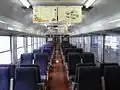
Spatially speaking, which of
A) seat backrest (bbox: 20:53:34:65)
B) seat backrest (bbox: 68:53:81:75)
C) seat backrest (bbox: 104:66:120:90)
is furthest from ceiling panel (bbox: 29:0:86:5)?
seat backrest (bbox: 104:66:120:90)

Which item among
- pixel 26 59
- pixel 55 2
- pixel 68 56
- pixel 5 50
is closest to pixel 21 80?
pixel 5 50

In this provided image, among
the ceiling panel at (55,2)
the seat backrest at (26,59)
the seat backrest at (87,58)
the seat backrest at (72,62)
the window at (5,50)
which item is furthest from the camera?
the seat backrest at (26,59)

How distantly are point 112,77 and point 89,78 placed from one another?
715 mm

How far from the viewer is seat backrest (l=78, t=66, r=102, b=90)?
5.35 metres

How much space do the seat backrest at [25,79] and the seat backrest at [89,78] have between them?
109 centimetres

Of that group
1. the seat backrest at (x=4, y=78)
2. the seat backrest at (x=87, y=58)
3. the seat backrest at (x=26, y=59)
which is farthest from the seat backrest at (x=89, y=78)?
the seat backrest at (x=26, y=59)

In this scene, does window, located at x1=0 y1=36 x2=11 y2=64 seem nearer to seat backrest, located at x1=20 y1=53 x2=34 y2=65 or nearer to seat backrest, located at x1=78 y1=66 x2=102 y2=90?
seat backrest, located at x1=20 y1=53 x2=34 y2=65

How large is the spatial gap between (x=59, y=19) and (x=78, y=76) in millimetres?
3224

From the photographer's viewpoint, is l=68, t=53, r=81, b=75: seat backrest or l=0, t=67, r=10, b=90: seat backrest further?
l=68, t=53, r=81, b=75: seat backrest

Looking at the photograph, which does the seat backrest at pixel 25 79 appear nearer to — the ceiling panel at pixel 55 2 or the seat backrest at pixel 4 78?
the seat backrest at pixel 4 78

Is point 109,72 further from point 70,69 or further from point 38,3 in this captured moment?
point 38,3

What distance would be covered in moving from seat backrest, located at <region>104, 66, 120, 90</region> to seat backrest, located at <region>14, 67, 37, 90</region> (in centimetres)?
172

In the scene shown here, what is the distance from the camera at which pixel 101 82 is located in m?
5.42

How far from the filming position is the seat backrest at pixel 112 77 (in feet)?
18.8
